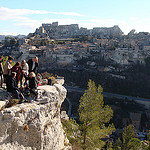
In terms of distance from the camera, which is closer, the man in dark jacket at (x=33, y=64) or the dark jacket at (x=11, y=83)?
the dark jacket at (x=11, y=83)

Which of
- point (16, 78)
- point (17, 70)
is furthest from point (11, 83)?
point (17, 70)

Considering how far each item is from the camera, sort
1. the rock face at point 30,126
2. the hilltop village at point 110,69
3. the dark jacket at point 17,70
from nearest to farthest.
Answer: the rock face at point 30,126
the dark jacket at point 17,70
the hilltop village at point 110,69

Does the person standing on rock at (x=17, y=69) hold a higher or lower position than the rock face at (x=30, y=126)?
higher

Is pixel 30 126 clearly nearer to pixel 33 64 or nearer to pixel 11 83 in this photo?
pixel 11 83

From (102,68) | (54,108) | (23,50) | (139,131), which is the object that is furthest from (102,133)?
(23,50)

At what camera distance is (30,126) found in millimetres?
4480

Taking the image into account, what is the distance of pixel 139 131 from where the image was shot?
23.1m

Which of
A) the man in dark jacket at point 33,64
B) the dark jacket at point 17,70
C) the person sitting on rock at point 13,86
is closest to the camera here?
the person sitting on rock at point 13,86

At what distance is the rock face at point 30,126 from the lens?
4.13 metres

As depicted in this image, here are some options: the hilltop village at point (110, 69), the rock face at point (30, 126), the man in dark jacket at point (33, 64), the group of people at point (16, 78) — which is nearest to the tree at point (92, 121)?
the rock face at point (30, 126)

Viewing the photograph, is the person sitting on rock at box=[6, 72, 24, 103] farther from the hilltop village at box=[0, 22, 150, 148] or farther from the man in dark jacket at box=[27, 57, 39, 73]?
the hilltop village at box=[0, 22, 150, 148]

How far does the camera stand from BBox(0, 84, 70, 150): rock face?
4129mm

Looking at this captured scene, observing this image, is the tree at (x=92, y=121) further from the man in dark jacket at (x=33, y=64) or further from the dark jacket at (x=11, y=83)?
the dark jacket at (x=11, y=83)

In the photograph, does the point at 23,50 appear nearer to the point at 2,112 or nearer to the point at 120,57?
the point at 120,57
